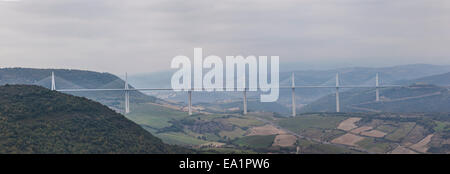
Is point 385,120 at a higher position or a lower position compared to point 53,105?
lower

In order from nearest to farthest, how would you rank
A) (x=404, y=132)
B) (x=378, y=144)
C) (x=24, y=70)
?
(x=378, y=144)
(x=404, y=132)
(x=24, y=70)

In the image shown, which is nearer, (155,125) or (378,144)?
(378,144)

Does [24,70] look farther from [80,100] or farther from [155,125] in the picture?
[80,100]

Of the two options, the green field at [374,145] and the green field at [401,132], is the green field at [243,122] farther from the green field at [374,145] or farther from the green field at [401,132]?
the green field at [401,132]

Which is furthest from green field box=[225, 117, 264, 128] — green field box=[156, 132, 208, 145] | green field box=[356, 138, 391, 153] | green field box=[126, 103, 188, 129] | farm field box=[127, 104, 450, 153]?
green field box=[356, 138, 391, 153]

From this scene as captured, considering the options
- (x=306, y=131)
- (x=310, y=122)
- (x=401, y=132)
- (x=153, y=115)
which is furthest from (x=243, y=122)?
(x=401, y=132)

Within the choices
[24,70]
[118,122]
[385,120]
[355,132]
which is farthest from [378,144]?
[24,70]

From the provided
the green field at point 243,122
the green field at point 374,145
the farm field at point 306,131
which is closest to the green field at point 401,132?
the farm field at point 306,131
